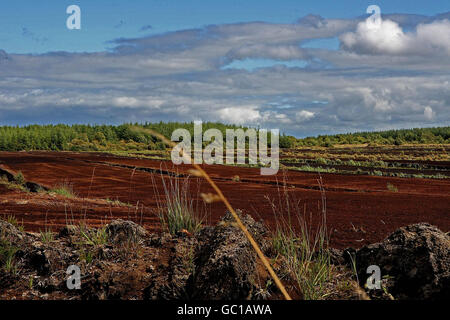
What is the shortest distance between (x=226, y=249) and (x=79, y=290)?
1.38m

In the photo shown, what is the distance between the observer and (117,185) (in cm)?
1898

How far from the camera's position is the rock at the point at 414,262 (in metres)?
3.71

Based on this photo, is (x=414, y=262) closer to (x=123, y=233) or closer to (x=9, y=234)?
(x=123, y=233)

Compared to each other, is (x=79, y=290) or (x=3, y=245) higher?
(x=3, y=245)

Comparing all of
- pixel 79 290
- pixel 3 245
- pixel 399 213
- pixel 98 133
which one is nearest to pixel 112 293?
pixel 79 290

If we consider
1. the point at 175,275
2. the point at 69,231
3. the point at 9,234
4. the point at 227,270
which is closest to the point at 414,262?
the point at 227,270

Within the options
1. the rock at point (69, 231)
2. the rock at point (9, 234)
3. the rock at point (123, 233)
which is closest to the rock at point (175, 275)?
the rock at point (123, 233)

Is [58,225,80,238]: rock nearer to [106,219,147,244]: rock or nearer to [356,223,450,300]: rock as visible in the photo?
[106,219,147,244]: rock

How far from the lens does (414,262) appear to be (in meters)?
3.89

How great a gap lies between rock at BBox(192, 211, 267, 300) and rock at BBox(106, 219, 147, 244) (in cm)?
124

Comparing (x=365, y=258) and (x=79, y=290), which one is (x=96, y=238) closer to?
(x=79, y=290)

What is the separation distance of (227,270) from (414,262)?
165 cm

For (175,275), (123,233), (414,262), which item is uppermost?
(123,233)

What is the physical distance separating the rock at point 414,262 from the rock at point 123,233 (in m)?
2.29
